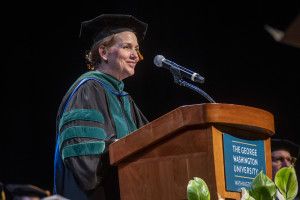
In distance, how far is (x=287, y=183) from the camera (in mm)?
1862

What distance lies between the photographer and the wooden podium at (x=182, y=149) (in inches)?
96.7

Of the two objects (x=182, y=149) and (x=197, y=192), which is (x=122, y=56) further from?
(x=197, y=192)

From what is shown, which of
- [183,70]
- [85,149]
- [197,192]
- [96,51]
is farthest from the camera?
[96,51]

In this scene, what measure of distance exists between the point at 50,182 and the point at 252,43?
269 centimetres

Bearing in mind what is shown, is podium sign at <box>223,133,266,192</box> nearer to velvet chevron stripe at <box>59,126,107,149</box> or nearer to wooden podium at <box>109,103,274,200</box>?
wooden podium at <box>109,103,274,200</box>

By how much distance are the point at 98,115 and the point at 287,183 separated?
1.36 metres

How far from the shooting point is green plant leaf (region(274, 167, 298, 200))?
6.08 ft

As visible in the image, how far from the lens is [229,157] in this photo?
2.50 meters

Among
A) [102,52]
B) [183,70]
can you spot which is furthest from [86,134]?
[102,52]

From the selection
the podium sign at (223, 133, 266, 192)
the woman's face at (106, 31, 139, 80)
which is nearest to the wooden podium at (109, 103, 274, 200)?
the podium sign at (223, 133, 266, 192)

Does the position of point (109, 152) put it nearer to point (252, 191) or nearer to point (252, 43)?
point (252, 191)

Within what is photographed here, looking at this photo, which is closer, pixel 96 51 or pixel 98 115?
pixel 98 115

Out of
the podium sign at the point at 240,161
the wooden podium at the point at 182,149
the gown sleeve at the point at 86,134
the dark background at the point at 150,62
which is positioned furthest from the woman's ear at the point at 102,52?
the dark background at the point at 150,62

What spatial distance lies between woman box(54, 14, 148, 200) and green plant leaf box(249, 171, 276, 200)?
1.17 metres
